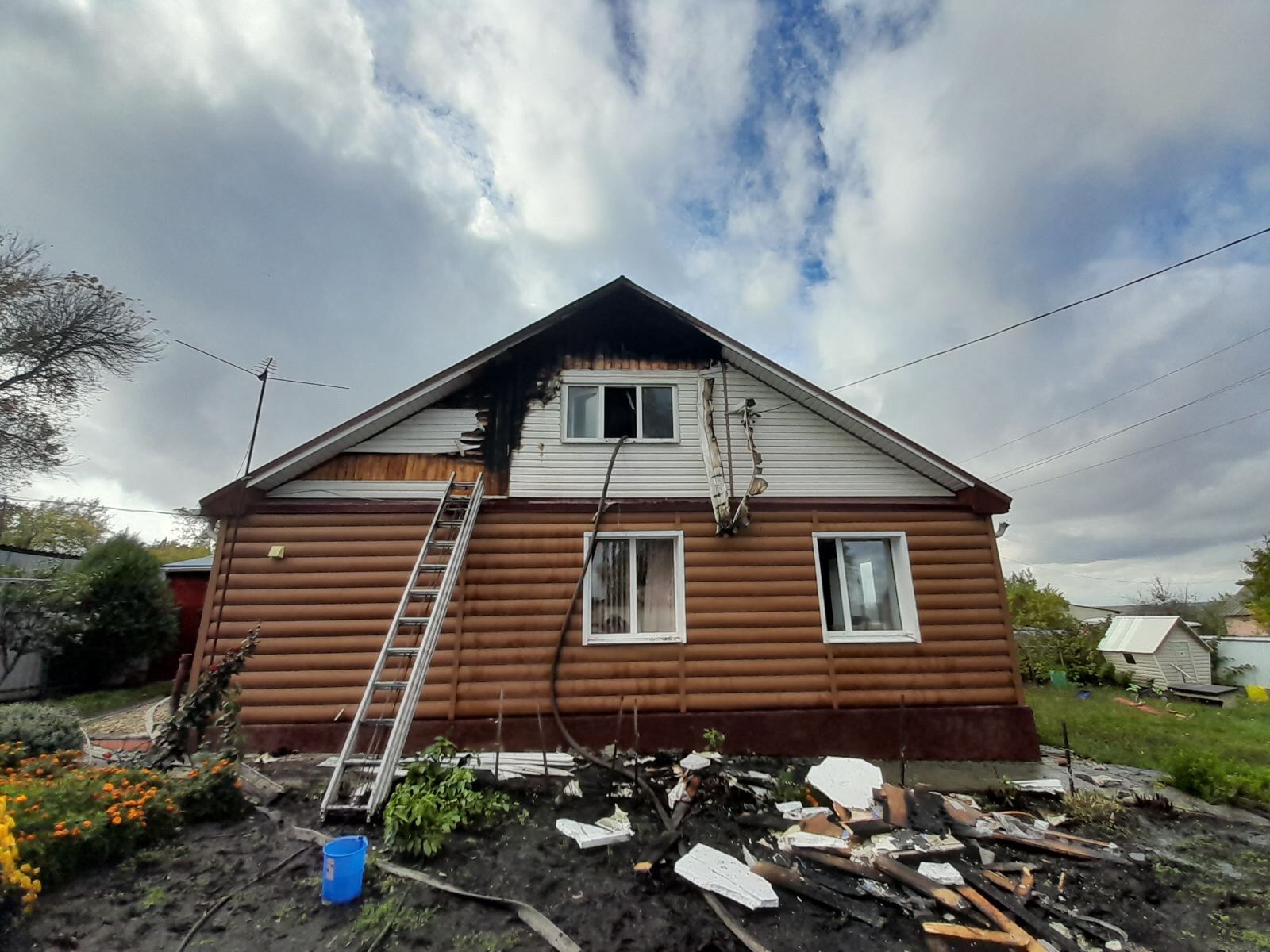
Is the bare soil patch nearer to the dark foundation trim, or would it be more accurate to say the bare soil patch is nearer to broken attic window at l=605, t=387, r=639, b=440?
the dark foundation trim

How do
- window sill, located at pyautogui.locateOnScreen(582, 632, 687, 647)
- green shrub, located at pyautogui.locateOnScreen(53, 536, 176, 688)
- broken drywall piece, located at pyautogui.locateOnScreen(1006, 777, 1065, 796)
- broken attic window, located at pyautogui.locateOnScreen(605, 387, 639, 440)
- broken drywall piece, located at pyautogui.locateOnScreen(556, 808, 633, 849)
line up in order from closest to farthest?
broken drywall piece, located at pyautogui.locateOnScreen(556, 808, 633, 849) < broken drywall piece, located at pyautogui.locateOnScreen(1006, 777, 1065, 796) < window sill, located at pyautogui.locateOnScreen(582, 632, 687, 647) < broken attic window, located at pyautogui.locateOnScreen(605, 387, 639, 440) < green shrub, located at pyautogui.locateOnScreen(53, 536, 176, 688)

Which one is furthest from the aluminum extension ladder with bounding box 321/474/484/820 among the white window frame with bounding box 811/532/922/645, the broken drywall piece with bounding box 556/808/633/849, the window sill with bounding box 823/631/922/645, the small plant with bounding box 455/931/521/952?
the window sill with bounding box 823/631/922/645

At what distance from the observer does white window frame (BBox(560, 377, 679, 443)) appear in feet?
27.3

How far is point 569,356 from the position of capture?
28.5 ft

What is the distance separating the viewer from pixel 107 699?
39.6 feet

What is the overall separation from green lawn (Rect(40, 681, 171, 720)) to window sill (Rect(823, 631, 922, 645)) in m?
13.9

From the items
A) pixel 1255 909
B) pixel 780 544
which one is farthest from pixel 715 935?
pixel 780 544

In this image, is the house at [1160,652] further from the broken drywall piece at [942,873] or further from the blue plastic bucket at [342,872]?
the blue plastic bucket at [342,872]

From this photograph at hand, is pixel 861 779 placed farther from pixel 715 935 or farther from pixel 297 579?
pixel 297 579

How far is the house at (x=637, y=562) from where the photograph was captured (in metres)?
7.26

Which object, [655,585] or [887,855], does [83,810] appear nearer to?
[655,585]

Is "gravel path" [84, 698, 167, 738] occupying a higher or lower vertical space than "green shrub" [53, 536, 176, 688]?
lower

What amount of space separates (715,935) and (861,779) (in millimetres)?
3262

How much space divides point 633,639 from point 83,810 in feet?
18.0
